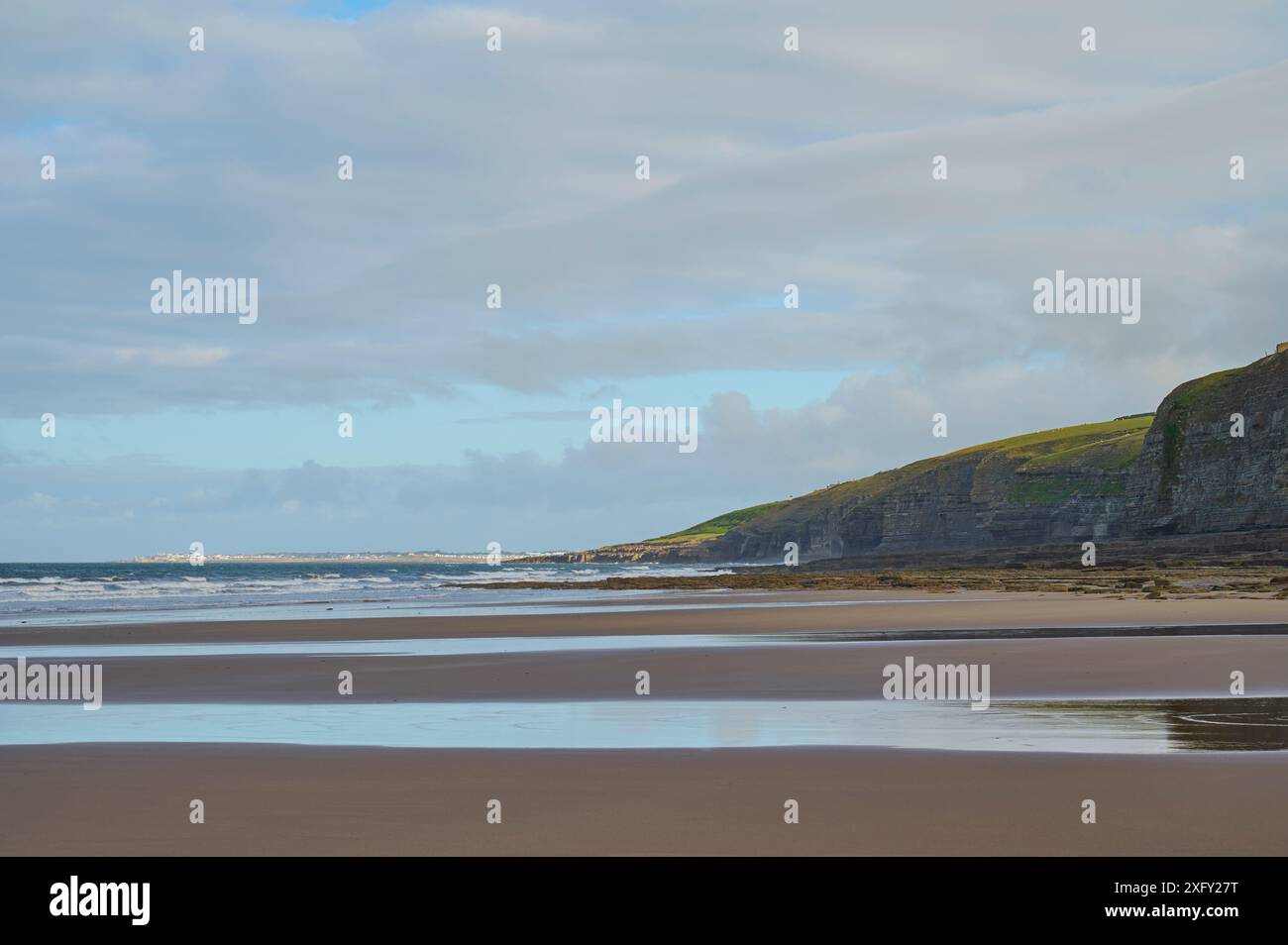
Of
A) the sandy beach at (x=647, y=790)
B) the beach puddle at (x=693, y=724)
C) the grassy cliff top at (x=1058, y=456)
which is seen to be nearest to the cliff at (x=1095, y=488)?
the grassy cliff top at (x=1058, y=456)

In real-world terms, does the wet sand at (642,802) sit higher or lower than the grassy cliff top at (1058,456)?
lower

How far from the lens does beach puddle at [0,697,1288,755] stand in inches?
462

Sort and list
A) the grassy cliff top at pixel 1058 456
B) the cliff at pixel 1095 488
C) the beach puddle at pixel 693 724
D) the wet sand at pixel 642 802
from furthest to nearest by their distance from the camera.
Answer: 1. the grassy cliff top at pixel 1058 456
2. the cliff at pixel 1095 488
3. the beach puddle at pixel 693 724
4. the wet sand at pixel 642 802

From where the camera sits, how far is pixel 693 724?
43.8 feet

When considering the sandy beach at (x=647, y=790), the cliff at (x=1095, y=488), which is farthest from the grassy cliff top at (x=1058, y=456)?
the sandy beach at (x=647, y=790)

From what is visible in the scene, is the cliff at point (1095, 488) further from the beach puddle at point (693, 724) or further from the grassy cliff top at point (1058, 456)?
the beach puddle at point (693, 724)

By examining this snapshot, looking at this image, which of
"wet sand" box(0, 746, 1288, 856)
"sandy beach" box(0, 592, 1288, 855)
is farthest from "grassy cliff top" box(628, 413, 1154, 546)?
"wet sand" box(0, 746, 1288, 856)

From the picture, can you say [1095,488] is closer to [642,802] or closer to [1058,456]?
[1058,456]

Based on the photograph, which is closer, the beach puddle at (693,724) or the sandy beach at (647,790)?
the sandy beach at (647,790)

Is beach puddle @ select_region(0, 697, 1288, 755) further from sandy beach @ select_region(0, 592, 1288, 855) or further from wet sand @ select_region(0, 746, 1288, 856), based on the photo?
wet sand @ select_region(0, 746, 1288, 856)

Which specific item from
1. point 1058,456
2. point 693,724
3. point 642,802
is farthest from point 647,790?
point 1058,456

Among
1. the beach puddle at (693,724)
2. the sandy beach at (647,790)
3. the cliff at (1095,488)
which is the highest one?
the cliff at (1095,488)

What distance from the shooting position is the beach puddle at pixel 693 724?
11.7m

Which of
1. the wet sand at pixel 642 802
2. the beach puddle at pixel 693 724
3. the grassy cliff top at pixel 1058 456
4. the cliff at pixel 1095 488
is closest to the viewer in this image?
the wet sand at pixel 642 802
